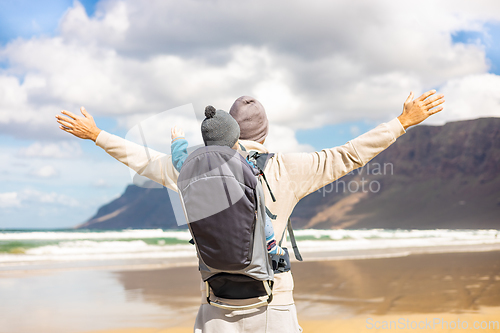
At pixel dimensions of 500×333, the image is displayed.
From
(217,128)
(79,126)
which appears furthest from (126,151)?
(217,128)

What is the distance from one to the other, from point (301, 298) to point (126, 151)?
523 centimetres

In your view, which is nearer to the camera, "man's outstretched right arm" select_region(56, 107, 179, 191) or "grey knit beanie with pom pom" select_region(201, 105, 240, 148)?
"grey knit beanie with pom pom" select_region(201, 105, 240, 148)

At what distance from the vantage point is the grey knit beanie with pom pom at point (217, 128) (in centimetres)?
162

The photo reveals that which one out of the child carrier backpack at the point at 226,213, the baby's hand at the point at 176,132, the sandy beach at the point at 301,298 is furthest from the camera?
the sandy beach at the point at 301,298

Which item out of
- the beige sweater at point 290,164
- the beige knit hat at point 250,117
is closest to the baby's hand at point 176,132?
the beige sweater at point 290,164

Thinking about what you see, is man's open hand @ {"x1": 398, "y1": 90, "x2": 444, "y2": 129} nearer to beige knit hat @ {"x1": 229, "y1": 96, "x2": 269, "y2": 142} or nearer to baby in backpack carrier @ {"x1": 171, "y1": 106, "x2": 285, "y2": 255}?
beige knit hat @ {"x1": 229, "y1": 96, "x2": 269, "y2": 142}

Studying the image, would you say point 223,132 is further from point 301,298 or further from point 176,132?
point 301,298

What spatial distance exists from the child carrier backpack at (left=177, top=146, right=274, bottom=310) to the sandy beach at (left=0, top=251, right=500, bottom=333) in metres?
3.64

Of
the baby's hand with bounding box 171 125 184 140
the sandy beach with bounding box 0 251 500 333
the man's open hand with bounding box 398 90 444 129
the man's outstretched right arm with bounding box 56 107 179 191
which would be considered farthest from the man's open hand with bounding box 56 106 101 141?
the sandy beach with bounding box 0 251 500 333

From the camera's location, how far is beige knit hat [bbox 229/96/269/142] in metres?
1.89

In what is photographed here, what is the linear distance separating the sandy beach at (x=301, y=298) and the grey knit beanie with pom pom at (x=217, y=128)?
→ 385 cm

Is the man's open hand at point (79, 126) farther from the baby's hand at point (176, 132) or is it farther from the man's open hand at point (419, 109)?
the man's open hand at point (419, 109)

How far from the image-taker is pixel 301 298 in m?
6.41

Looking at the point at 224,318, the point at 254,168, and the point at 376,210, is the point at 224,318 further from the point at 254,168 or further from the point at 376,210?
the point at 376,210
